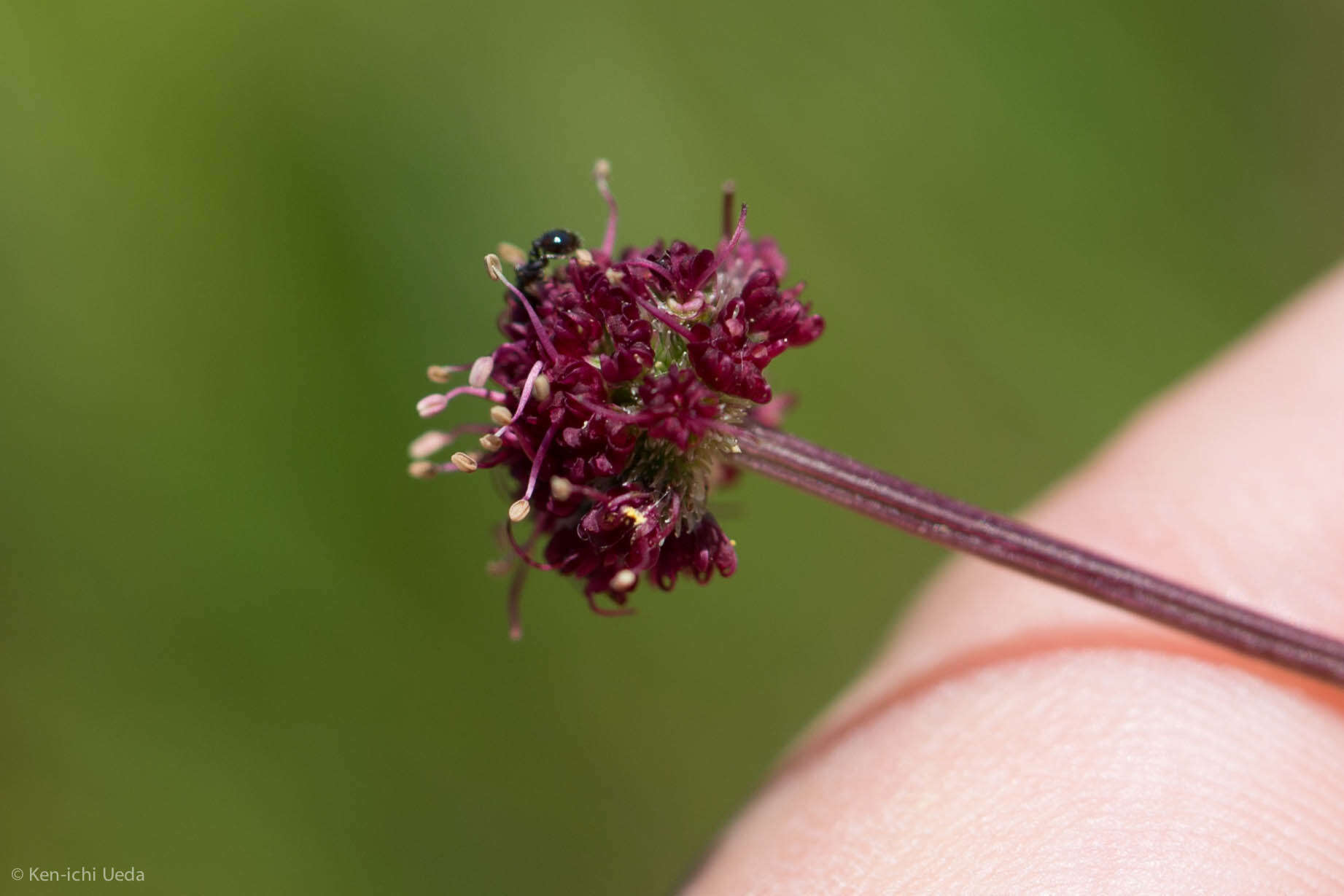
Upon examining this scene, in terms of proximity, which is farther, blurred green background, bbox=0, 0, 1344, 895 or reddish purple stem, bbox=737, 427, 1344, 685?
blurred green background, bbox=0, 0, 1344, 895

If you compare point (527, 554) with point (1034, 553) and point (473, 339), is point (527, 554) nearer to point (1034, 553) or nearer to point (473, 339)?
point (1034, 553)

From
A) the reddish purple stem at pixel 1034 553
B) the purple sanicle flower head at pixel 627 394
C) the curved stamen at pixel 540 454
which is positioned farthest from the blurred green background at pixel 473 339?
the curved stamen at pixel 540 454

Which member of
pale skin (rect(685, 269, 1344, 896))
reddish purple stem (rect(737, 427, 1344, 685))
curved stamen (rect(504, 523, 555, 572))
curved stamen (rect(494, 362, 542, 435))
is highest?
curved stamen (rect(494, 362, 542, 435))

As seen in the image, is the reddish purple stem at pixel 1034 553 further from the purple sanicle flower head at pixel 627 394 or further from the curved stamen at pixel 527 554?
the curved stamen at pixel 527 554

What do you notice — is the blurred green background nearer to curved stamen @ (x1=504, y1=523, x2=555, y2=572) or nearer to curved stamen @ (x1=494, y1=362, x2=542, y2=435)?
curved stamen @ (x1=504, y1=523, x2=555, y2=572)

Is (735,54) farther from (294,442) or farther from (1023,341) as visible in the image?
(294,442)

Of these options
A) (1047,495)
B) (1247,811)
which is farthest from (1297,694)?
(1047,495)

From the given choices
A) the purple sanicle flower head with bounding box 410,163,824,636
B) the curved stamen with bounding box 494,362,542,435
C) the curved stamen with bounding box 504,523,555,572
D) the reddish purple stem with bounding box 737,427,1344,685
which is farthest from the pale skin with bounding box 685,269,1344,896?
the curved stamen with bounding box 494,362,542,435
